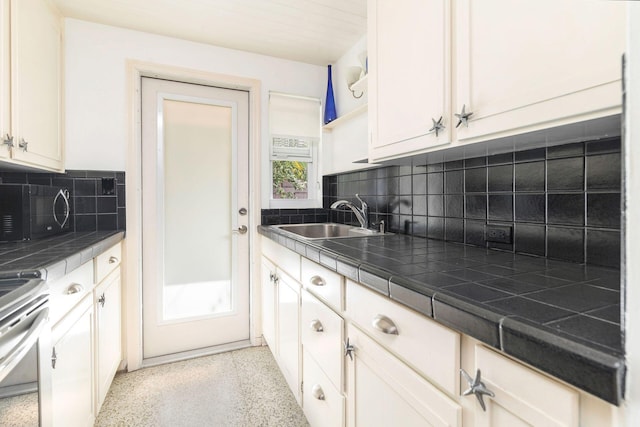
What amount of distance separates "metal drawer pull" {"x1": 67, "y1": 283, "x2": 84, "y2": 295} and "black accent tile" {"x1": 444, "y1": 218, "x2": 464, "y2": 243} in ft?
5.17

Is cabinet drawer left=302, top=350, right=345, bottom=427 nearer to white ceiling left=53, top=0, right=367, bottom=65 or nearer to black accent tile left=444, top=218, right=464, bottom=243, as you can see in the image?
black accent tile left=444, top=218, right=464, bottom=243

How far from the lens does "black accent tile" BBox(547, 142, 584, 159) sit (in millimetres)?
899

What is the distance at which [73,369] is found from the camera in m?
1.13

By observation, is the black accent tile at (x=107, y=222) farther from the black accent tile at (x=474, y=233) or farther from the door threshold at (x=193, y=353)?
the black accent tile at (x=474, y=233)

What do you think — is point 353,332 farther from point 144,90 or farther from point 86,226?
point 144,90

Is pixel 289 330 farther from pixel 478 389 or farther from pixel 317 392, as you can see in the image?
pixel 478 389

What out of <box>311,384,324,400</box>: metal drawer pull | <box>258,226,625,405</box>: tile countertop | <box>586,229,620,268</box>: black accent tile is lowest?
<box>311,384,324,400</box>: metal drawer pull

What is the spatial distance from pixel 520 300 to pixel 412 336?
0.26 meters

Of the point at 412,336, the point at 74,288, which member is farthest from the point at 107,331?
the point at 412,336

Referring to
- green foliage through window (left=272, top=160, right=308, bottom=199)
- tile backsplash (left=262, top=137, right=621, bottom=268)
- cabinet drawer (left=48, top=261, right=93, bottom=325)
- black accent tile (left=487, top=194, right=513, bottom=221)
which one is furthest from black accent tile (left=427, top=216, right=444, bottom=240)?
cabinet drawer (left=48, top=261, right=93, bottom=325)

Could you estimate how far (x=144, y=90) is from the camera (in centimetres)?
209

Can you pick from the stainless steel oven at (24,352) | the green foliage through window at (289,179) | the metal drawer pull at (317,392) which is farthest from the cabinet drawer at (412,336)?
the green foliage through window at (289,179)

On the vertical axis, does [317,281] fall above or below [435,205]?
below

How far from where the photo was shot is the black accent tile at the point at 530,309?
0.49 meters
